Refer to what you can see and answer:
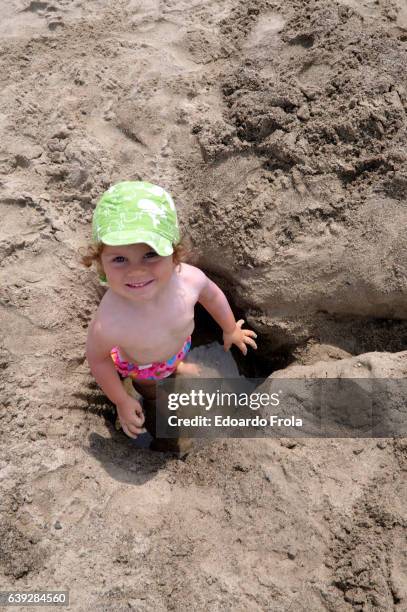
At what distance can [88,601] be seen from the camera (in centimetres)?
168

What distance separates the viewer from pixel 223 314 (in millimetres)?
2326

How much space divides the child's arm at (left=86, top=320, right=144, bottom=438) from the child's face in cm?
23

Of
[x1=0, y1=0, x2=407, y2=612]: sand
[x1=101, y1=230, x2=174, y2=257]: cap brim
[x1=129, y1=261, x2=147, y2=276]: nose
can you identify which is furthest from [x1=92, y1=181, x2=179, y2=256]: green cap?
[x1=0, y1=0, x2=407, y2=612]: sand

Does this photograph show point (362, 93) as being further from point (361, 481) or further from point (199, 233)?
point (361, 481)

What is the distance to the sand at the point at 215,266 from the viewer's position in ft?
5.75

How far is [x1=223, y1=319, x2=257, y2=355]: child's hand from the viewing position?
8.00 ft

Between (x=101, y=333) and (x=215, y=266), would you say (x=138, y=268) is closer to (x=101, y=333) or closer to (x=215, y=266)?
(x=101, y=333)

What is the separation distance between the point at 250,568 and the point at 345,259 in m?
1.23

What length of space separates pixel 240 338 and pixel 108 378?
64 cm

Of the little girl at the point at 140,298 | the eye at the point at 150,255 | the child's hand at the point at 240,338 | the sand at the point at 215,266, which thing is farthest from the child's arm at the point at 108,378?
the child's hand at the point at 240,338

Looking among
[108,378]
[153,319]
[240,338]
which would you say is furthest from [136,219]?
[240,338]

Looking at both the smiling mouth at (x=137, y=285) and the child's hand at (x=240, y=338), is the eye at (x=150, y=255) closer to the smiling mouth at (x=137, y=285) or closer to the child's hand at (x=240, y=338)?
the smiling mouth at (x=137, y=285)

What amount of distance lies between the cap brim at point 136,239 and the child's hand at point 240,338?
2.55 feet

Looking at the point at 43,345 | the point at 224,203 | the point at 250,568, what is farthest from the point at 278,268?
the point at 250,568
